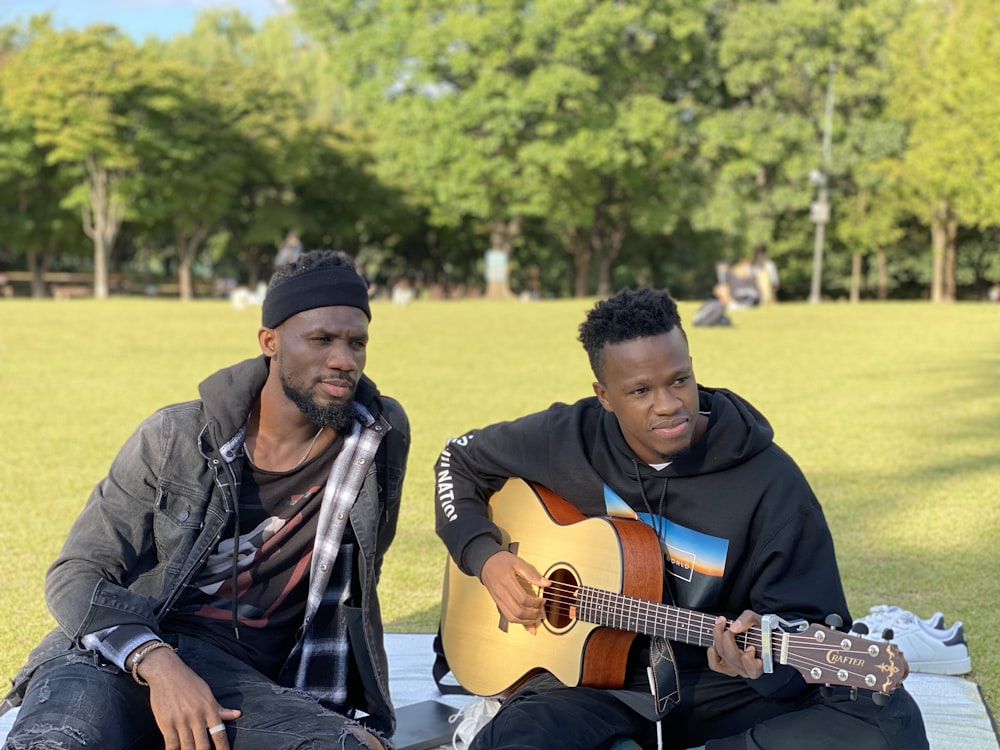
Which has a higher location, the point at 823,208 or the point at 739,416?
the point at 823,208

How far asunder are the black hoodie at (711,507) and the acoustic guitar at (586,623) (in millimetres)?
Answer: 87

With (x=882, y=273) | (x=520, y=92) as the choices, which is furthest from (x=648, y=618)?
(x=882, y=273)

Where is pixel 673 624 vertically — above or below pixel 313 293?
below

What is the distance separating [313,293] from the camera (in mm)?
3604

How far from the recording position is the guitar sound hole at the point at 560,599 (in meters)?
3.72

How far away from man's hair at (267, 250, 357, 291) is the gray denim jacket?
29 cm

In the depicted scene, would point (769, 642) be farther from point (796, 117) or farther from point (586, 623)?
point (796, 117)

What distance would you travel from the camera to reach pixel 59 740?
2938 millimetres

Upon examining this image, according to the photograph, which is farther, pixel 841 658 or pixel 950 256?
pixel 950 256

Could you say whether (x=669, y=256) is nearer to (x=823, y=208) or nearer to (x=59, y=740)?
(x=823, y=208)

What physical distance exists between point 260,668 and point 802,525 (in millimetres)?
1759

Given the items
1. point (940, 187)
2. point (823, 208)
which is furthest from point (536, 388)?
point (940, 187)

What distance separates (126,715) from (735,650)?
5.59 ft

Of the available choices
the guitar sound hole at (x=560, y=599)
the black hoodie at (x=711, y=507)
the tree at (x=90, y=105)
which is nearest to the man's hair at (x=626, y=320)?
the black hoodie at (x=711, y=507)
